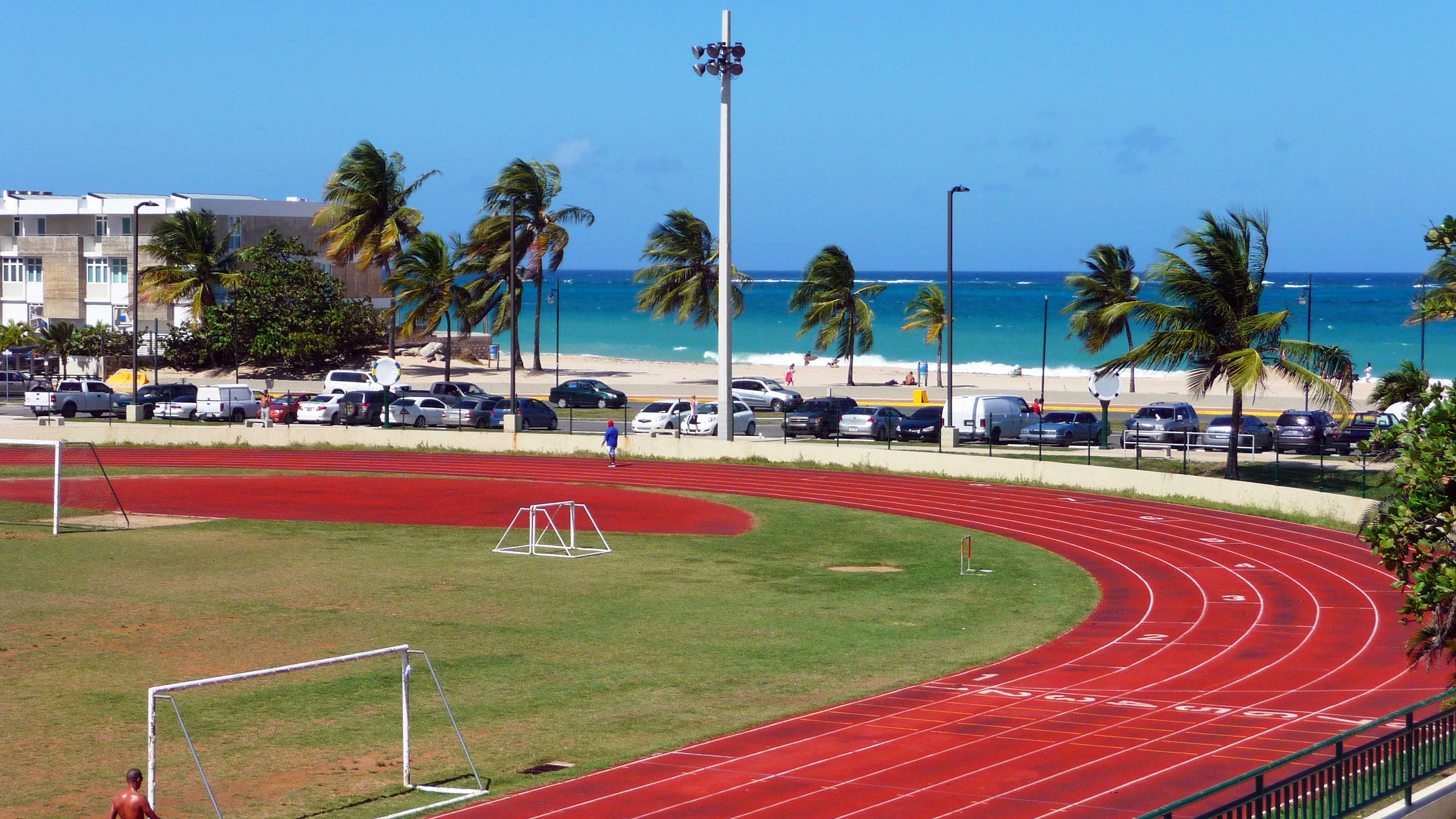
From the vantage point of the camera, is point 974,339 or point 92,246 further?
point 974,339

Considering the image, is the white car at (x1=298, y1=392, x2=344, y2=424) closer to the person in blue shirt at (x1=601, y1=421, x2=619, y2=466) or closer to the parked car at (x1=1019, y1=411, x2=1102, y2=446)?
the person in blue shirt at (x1=601, y1=421, x2=619, y2=466)

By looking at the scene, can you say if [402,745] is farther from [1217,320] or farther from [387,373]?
[387,373]

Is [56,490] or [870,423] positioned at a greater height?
[870,423]

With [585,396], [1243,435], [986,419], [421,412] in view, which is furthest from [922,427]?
[585,396]

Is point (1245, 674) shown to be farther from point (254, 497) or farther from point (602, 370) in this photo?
point (602, 370)

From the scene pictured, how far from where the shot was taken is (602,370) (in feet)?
297

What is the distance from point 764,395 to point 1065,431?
64.6ft

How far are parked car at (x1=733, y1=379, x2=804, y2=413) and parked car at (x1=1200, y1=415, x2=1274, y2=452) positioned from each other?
20.9 metres

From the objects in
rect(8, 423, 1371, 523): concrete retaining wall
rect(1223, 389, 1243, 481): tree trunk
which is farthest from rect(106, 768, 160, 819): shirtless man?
rect(1223, 389, 1243, 481): tree trunk

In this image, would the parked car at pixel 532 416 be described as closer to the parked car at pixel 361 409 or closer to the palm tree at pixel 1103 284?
the parked car at pixel 361 409

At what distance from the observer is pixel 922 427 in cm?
5125

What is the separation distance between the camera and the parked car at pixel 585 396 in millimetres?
65375

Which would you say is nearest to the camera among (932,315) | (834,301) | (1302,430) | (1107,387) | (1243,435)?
(1107,387)

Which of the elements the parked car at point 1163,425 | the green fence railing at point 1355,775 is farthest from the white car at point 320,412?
the green fence railing at point 1355,775
